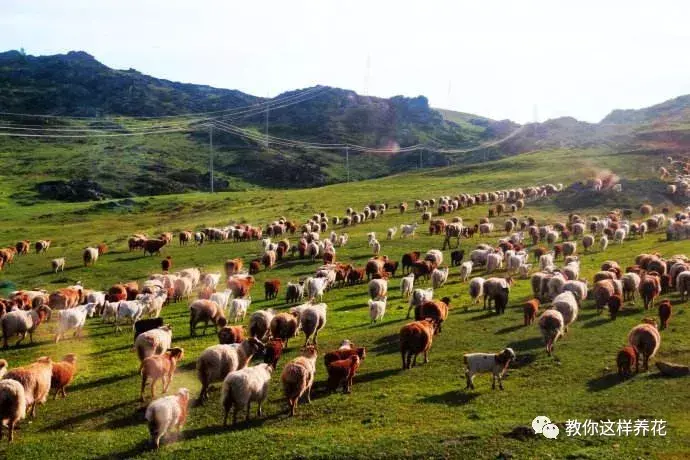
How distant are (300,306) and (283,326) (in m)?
2.95

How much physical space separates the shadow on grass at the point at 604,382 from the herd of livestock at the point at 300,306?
0.60 m

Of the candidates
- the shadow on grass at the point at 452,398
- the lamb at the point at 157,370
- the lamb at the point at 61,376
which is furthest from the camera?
the lamb at the point at 61,376

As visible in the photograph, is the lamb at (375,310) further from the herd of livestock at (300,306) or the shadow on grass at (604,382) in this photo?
the shadow on grass at (604,382)

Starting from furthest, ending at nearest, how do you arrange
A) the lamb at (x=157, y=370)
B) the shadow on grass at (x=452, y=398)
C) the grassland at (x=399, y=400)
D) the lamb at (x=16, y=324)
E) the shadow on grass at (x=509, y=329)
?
the shadow on grass at (x=509, y=329) < the lamb at (x=16, y=324) < the lamb at (x=157, y=370) < the shadow on grass at (x=452, y=398) < the grassland at (x=399, y=400)

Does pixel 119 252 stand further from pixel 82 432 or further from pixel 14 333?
pixel 82 432

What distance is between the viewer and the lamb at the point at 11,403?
15203 mm

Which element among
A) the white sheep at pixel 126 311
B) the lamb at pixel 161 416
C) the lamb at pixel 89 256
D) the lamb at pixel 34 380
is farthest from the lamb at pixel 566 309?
the lamb at pixel 89 256

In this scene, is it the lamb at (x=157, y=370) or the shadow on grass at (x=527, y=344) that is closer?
the lamb at (x=157, y=370)

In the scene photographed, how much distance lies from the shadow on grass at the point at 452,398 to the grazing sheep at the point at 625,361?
5.32 meters

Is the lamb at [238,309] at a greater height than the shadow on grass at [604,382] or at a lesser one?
lesser

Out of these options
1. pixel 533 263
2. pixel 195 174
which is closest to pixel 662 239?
pixel 533 263

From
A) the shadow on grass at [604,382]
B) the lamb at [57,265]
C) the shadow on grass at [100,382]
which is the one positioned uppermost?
the shadow on grass at [604,382]

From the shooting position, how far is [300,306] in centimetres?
2658

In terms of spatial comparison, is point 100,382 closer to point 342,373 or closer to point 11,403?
point 11,403
